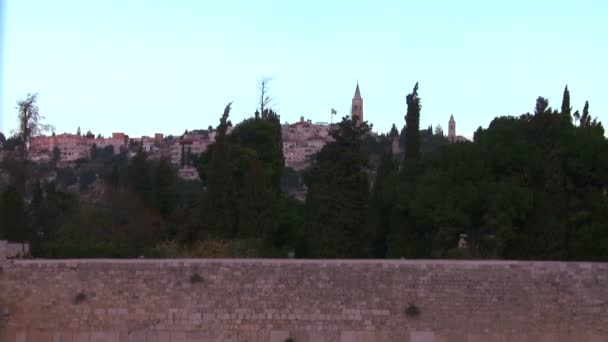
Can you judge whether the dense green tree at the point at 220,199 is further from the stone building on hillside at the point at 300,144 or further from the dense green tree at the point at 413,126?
the stone building on hillside at the point at 300,144

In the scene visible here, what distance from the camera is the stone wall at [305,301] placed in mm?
15711

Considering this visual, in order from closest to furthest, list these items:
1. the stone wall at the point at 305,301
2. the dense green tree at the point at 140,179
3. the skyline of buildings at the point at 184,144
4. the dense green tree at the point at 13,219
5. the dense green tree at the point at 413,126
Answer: the stone wall at the point at 305,301 < the dense green tree at the point at 13,219 < the dense green tree at the point at 413,126 < the dense green tree at the point at 140,179 < the skyline of buildings at the point at 184,144

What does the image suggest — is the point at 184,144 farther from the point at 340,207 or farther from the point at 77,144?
the point at 340,207

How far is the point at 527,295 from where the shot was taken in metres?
15.8

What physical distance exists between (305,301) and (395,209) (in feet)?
36.3

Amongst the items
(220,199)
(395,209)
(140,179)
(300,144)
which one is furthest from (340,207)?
(300,144)

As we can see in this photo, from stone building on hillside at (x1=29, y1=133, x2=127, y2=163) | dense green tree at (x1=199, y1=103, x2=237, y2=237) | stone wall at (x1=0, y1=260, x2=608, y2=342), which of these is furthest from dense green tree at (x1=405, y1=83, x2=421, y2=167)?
stone building on hillside at (x1=29, y1=133, x2=127, y2=163)

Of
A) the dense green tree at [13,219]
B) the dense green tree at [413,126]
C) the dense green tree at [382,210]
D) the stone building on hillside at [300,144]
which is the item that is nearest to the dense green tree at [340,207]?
the dense green tree at [382,210]

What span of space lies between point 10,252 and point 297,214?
8790 mm

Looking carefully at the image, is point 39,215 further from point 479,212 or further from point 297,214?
point 479,212

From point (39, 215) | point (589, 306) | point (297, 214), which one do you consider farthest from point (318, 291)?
point (39, 215)

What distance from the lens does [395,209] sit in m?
26.5

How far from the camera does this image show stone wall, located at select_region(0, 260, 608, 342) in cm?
1571

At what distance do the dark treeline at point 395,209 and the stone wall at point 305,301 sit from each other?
671 centimetres
